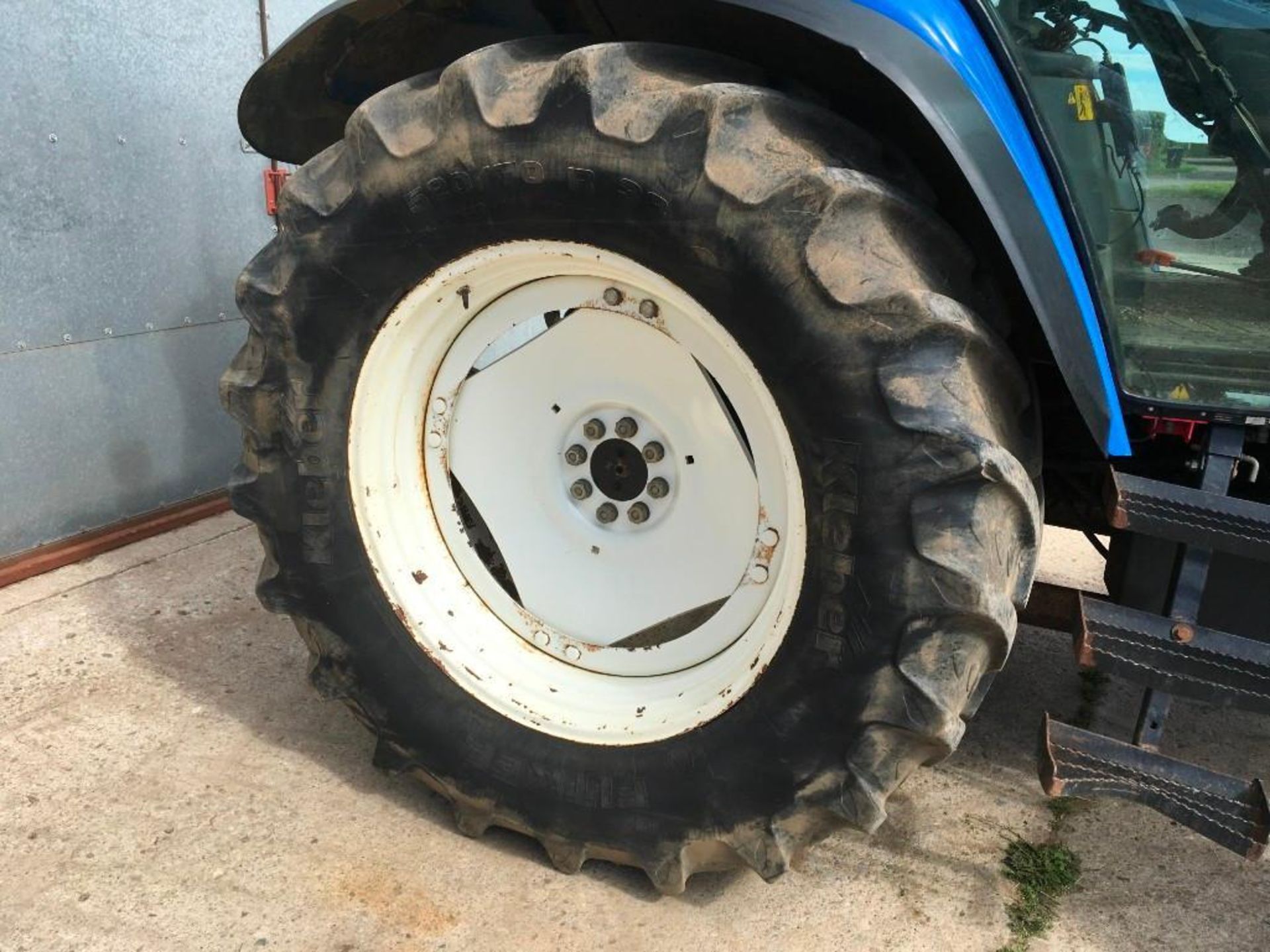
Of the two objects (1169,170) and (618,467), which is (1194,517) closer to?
(1169,170)

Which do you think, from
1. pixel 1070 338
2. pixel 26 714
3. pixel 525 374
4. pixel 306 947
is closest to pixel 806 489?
pixel 1070 338

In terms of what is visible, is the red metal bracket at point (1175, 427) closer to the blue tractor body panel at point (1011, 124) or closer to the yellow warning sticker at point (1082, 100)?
the blue tractor body panel at point (1011, 124)

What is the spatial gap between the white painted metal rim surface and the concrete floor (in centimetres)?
34

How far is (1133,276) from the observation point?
1939mm

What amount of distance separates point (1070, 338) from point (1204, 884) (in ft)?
3.81

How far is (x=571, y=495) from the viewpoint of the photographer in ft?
7.25

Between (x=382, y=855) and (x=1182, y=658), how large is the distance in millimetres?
1514

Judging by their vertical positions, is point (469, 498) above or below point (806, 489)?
below

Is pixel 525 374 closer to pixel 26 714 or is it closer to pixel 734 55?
pixel 734 55

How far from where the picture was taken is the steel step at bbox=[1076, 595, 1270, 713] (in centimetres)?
186

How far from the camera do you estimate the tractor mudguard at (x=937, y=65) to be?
5.31 ft

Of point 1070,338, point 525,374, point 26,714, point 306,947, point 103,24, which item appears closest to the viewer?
point 1070,338

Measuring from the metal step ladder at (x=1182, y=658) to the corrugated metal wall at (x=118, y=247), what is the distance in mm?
2900

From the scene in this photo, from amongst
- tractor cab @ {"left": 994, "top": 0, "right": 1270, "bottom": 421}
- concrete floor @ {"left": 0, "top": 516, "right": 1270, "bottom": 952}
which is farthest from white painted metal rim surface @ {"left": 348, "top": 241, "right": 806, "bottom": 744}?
tractor cab @ {"left": 994, "top": 0, "right": 1270, "bottom": 421}
